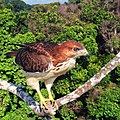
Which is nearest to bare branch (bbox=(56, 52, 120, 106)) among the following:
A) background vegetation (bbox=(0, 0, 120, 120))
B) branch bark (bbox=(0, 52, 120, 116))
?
branch bark (bbox=(0, 52, 120, 116))

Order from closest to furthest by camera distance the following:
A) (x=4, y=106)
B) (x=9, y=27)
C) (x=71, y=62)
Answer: (x=71, y=62)
(x=4, y=106)
(x=9, y=27)

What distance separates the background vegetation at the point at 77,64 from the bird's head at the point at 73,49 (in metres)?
6.12

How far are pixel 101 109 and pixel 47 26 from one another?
7.54 meters

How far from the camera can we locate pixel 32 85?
3850mm

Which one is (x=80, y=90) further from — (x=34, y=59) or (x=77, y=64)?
(x=77, y=64)

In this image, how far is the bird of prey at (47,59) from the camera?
341cm

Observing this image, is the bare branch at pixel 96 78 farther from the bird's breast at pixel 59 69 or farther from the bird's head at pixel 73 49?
the bird's head at pixel 73 49

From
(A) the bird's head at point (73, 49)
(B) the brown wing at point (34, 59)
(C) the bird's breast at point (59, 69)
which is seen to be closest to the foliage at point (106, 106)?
(B) the brown wing at point (34, 59)

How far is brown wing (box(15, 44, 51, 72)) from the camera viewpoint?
11.7 feet

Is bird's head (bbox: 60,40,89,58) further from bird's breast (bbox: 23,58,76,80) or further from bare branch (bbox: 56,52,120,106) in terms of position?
bare branch (bbox: 56,52,120,106)

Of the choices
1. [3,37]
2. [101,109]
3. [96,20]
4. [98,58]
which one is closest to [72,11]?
[96,20]

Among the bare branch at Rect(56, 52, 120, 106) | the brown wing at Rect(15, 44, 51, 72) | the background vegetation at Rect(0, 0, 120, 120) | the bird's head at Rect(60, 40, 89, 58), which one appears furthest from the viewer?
the background vegetation at Rect(0, 0, 120, 120)

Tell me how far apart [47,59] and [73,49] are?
32 cm

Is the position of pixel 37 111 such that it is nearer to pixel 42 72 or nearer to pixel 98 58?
pixel 42 72
